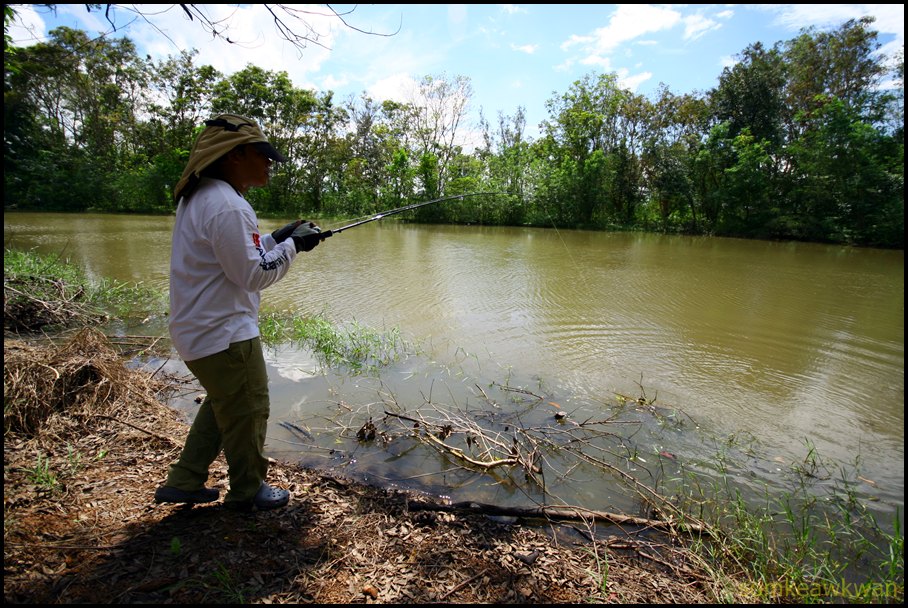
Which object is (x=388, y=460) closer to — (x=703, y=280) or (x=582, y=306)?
(x=582, y=306)

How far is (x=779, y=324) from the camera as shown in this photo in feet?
20.8

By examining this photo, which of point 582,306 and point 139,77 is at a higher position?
point 139,77

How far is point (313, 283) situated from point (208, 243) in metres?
6.54

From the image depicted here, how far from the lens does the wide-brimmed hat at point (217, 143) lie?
174cm

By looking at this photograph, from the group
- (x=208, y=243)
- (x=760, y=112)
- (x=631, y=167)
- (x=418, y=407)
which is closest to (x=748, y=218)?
(x=760, y=112)

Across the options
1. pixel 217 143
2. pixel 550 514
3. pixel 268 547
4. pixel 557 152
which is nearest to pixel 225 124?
pixel 217 143

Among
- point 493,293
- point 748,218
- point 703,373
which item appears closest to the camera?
point 703,373

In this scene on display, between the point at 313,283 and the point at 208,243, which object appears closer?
the point at 208,243

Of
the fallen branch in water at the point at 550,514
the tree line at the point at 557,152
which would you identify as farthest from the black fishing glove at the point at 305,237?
the tree line at the point at 557,152

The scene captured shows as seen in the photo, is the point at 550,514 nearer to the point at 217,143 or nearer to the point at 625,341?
the point at 217,143

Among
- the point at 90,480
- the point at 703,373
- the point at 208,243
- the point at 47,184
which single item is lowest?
the point at 703,373

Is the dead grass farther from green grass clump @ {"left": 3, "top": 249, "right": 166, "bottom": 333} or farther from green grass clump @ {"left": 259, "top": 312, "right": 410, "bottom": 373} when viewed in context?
green grass clump @ {"left": 3, "top": 249, "right": 166, "bottom": 333}

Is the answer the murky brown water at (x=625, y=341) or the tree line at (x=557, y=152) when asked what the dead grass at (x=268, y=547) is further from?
the tree line at (x=557, y=152)

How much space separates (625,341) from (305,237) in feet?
15.0
